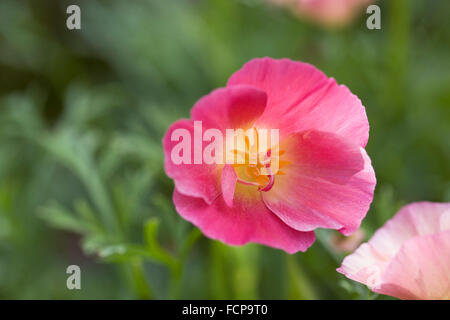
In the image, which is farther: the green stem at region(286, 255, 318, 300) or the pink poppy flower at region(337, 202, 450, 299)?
the green stem at region(286, 255, 318, 300)

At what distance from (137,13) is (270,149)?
0.67 metres

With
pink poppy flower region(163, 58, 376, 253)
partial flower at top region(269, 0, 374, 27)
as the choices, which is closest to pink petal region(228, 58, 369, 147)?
pink poppy flower region(163, 58, 376, 253)

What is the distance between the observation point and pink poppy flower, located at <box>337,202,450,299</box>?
0.30 meters

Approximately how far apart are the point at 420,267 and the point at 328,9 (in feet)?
1.55

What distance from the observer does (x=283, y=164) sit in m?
0.34

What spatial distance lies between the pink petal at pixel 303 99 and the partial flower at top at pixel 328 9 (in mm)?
408

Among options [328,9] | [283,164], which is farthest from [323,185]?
[328,9]

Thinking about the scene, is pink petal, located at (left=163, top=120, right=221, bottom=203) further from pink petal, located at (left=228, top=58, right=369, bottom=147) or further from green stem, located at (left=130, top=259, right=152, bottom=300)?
green stem, located at (left=130, top=259, right=152, bottom=300)

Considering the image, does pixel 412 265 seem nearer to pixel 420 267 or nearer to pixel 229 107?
pixel 420 267

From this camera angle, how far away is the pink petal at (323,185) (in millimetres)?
318

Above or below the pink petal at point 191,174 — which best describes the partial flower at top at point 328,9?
above

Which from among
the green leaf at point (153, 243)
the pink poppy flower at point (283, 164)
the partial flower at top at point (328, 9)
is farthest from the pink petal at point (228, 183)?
the partial flower at top at point (328, 9)

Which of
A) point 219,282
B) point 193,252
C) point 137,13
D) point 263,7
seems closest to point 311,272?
point 219,282

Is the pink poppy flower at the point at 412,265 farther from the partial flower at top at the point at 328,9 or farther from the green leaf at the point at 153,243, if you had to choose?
the partial flower at top at the point at 328,9
